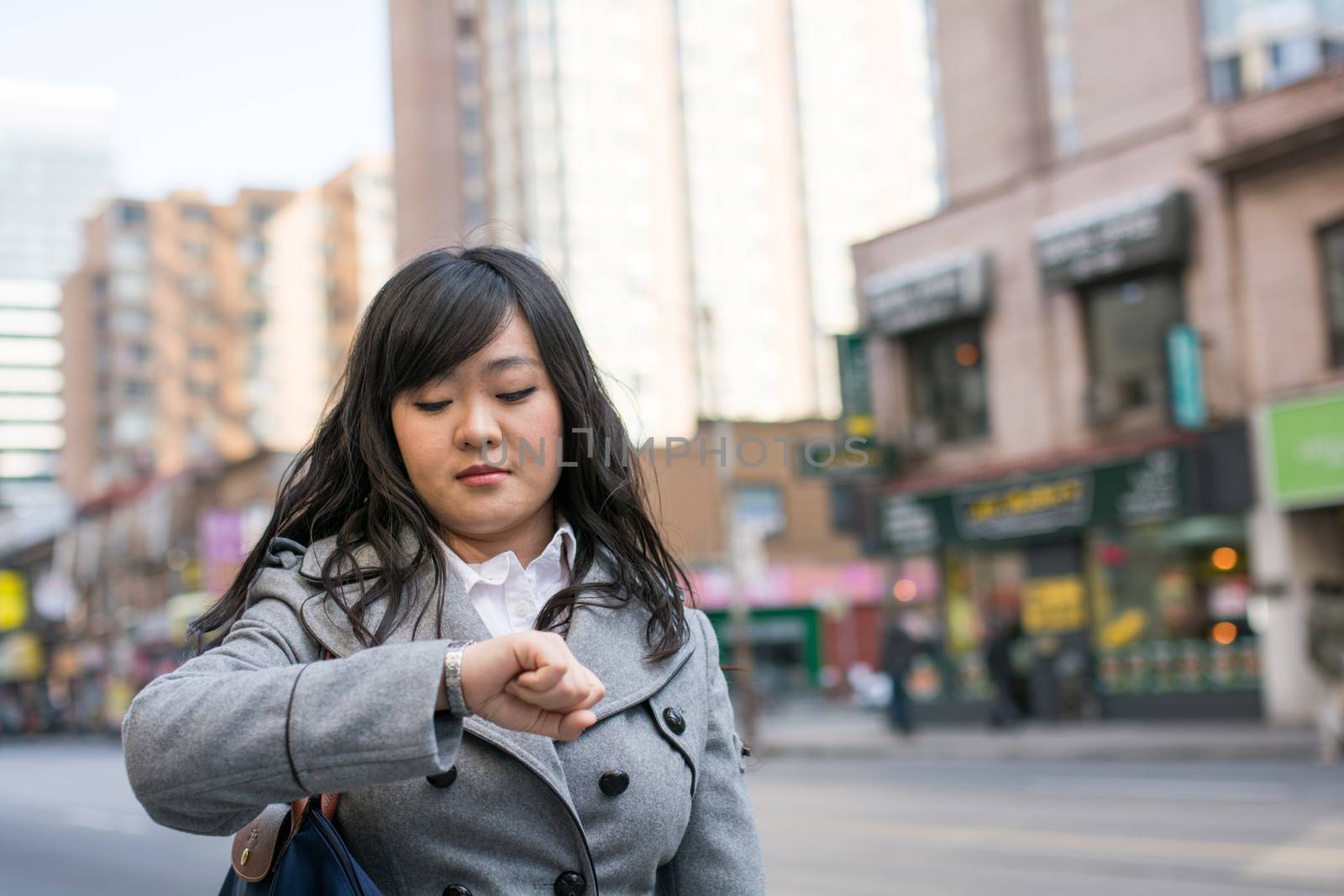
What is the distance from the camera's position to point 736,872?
2291 mm

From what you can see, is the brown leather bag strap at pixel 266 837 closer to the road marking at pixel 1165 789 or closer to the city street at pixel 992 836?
the city street at pixel 992 836

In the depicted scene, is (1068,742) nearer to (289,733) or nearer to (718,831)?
(718,831)

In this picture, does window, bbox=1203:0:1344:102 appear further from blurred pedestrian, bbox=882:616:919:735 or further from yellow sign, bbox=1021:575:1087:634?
blurred pedestrian, bbox=882:616:919:735

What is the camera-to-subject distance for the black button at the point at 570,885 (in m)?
2.00

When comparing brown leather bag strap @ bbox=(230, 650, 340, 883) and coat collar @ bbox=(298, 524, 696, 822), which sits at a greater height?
coat collar @ bbox=(298, 524, 696, 822)

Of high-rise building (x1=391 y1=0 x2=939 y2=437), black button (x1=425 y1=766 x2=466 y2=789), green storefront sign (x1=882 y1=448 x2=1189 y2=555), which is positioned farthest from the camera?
high-rise building (x1=391 y1=0 x2=939 y2=437)

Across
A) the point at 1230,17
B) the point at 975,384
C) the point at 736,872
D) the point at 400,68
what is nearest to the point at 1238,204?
the point at 1230,17

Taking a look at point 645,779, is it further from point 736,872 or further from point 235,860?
point 235,860

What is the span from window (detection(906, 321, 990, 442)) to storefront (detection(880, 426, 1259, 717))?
1308 mm

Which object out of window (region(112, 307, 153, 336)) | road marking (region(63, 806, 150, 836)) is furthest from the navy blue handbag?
window (region(112, 307, 153, 336))

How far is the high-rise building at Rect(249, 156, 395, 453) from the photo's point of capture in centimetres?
9688

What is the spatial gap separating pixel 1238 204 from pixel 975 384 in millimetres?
6062

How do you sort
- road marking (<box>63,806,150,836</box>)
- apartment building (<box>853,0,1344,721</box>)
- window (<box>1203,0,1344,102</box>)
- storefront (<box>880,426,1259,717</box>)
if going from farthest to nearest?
1. storefront (<box>880,426,1259,717</box>)
2. window (<box>1203,0,1344,102</box>)
3. apartment building (<box>853,0,1344,721</box>)
4. road marking (<box>63,806,150,836</box>)

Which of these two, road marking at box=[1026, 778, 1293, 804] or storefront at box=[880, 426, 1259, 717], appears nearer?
road marking at box=[1026, 778, 1293, 804]
